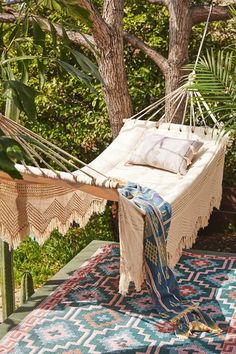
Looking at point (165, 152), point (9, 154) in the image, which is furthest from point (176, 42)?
point (9, 154)

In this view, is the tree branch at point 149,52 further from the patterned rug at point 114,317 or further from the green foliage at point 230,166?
the patterned rug at point 114,317

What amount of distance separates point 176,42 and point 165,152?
3.19 feet

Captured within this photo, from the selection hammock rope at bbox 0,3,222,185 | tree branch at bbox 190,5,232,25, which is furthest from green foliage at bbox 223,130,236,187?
tree branch at bbox 190,5,232,25

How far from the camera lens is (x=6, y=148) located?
1434 mm

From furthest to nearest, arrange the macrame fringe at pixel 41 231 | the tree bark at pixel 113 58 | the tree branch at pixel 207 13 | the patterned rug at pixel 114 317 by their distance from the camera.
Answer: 1. the tree branch at pixel 207 13
2. the tree bark at pixel 113 58
3. the macrame fringe at pixel 41 231
4. the patterned rug at pixel 114 317

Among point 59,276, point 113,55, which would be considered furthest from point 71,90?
point 59,276

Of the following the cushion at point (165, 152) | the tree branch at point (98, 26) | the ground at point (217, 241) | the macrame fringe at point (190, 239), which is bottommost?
the ground at point (217, 241)

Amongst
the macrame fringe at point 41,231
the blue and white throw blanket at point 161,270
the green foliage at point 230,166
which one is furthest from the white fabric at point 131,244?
the green foliage at point 230,166

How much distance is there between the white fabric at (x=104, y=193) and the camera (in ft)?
11.0

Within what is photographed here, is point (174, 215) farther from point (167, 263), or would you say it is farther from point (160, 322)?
point (160, 322)

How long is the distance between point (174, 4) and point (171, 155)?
1216mm

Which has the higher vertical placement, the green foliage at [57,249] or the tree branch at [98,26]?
the tree branch at [98,26]

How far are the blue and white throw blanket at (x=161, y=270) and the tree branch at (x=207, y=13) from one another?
2.07 m

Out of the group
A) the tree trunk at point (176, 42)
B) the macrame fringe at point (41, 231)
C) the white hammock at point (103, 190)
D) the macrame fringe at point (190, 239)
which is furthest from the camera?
the tree trunk at point (176, 42)
